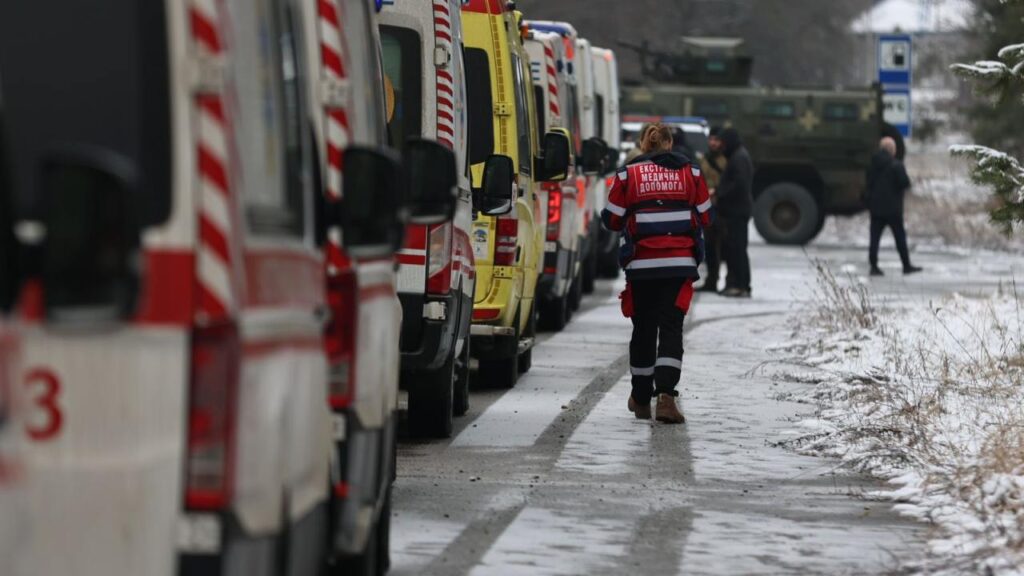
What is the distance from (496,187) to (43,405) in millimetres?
8604

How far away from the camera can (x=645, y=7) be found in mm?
67938

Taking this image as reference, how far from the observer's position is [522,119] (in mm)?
15234

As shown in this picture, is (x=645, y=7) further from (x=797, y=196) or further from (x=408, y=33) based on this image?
(x=408, y=33)

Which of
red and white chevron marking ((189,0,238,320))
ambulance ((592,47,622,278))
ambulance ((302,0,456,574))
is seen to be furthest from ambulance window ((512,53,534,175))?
ambulance ((592,47,622,278))

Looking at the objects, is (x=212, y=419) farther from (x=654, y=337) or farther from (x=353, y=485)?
(x=654, y=337)

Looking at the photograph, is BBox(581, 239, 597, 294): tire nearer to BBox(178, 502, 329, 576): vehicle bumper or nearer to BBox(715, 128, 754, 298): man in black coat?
BBox(715, 128, 754, 298): man in black coat

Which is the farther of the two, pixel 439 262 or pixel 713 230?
pixel 713 230

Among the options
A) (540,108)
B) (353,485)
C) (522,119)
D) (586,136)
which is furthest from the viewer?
(586,136)

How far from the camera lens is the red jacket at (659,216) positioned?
1284 centimetres

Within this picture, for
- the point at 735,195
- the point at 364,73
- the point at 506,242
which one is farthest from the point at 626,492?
the point at 735,195

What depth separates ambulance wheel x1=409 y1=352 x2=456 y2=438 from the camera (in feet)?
38.4

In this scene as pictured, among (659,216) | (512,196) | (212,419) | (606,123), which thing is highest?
(606,123)

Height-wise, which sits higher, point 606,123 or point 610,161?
point 606,123

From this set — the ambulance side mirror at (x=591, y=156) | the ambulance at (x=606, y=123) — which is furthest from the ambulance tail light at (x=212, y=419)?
the ambulance at (x=606, y=123)
